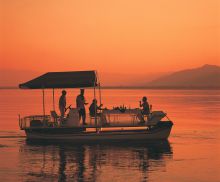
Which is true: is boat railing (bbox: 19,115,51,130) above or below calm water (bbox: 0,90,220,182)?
above

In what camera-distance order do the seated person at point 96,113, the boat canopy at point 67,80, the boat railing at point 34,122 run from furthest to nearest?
the boat railing at point 34,122
the seated person at point 96,113
the boat canopy at point 67,80

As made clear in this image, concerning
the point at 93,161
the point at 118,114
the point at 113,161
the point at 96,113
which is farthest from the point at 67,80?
the point at 113,161

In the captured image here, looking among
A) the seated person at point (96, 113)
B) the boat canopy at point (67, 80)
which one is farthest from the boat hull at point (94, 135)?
the boat canopy at point (67, 80)

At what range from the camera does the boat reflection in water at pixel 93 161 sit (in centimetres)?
1705

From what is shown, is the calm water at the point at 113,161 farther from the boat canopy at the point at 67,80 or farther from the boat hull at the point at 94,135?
the boat canopy at the point at 67,80

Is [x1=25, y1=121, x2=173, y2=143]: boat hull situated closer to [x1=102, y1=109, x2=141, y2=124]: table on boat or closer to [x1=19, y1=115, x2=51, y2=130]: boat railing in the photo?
[x1=19, y1=115, x2=51, y2=130]: boat railing

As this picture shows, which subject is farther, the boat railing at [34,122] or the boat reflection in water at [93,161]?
the boat railing at [34,122]

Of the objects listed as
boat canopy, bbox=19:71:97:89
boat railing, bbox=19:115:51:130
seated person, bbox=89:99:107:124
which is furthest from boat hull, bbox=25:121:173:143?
boat canopy, bbox=19:71:97:89

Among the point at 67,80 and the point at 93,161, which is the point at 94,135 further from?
the point at 93,161

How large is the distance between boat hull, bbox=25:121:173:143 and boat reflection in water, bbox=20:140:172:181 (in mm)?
719

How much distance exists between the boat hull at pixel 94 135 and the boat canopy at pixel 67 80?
2.34 meters

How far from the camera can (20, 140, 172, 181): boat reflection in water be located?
1705cm

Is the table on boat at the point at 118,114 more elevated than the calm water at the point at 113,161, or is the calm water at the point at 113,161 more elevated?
the table on boat at the point at 118,114

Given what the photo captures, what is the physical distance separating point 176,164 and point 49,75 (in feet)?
34.6
